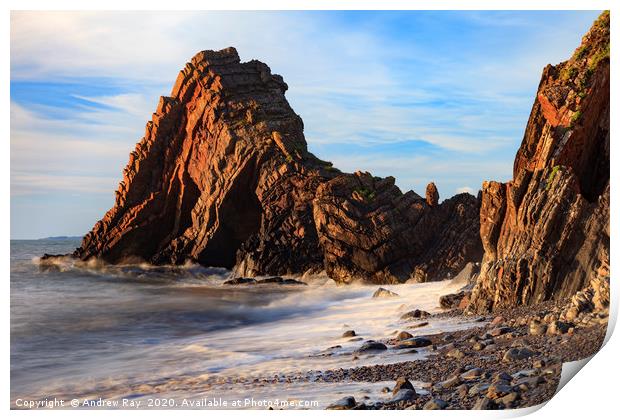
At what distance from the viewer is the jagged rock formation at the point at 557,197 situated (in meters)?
11.0

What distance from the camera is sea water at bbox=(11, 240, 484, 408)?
9312mm

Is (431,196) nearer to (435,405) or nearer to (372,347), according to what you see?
(372,347)

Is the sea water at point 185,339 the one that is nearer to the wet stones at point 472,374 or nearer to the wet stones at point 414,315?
the wet stones at point 414,315

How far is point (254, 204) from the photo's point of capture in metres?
27.5

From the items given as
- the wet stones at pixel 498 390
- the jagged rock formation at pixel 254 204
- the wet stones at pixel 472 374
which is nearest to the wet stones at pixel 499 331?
the wet stones at pixel 472 374

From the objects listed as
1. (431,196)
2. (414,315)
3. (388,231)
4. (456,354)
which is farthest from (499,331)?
(431,196)

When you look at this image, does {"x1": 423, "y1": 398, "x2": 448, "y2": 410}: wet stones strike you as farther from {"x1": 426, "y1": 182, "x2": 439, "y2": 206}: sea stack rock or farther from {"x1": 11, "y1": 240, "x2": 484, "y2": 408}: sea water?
{"x1": 426, "y1": 182, "x2": 439, "y2": 206}: sea stack rock

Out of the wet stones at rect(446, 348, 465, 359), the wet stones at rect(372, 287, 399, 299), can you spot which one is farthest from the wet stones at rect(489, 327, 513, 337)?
A: the wet stones at rect(372, 287, 399, 299)

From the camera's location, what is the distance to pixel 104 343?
11.9 metres

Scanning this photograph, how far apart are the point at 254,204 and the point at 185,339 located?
15357mm

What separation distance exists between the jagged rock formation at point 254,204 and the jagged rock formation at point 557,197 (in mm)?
7944

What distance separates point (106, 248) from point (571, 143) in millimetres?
Result: 21235

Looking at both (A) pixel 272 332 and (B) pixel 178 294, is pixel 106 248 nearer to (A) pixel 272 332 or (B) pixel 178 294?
(B) pixel 178 294

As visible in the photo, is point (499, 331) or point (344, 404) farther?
point (499, 331)
